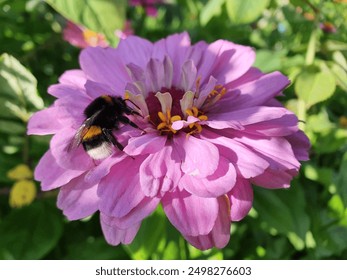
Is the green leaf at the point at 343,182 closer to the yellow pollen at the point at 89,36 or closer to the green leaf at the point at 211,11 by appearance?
the green leaf at the point at 211,11

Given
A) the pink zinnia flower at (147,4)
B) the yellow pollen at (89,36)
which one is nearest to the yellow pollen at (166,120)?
the yellow pollen at (89,36)

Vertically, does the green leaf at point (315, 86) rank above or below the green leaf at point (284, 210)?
above

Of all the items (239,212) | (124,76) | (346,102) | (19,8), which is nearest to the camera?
(239,212)

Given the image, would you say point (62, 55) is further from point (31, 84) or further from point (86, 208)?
point (86, 208)

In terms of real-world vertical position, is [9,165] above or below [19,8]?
below

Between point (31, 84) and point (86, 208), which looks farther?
point (31, 84)

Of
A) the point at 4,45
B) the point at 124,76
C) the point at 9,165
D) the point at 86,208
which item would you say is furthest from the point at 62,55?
the point at 86,208

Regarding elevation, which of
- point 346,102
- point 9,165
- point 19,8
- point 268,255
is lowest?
point 268,255
